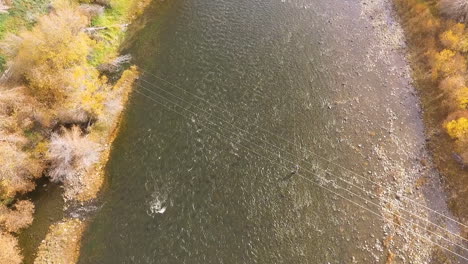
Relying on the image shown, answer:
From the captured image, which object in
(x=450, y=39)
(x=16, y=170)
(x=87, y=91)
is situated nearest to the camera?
(x=16, y=170)

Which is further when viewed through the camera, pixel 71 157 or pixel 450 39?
pixel 450 39

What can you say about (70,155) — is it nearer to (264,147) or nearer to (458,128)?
(264,147)

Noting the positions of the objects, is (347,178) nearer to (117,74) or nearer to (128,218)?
(128,218)

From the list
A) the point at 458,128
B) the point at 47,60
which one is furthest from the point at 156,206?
the point at 458,128

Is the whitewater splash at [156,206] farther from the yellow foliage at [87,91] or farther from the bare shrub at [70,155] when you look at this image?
the yellow foliage at [87,91]

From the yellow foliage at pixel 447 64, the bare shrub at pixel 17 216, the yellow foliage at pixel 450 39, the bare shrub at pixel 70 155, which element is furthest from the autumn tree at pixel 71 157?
the yellow foliage at pixel 450 39

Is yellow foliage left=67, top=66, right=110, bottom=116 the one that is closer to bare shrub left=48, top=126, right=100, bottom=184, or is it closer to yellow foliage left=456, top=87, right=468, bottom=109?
bare shrub left=48, top=126, right=100, bottom=184
